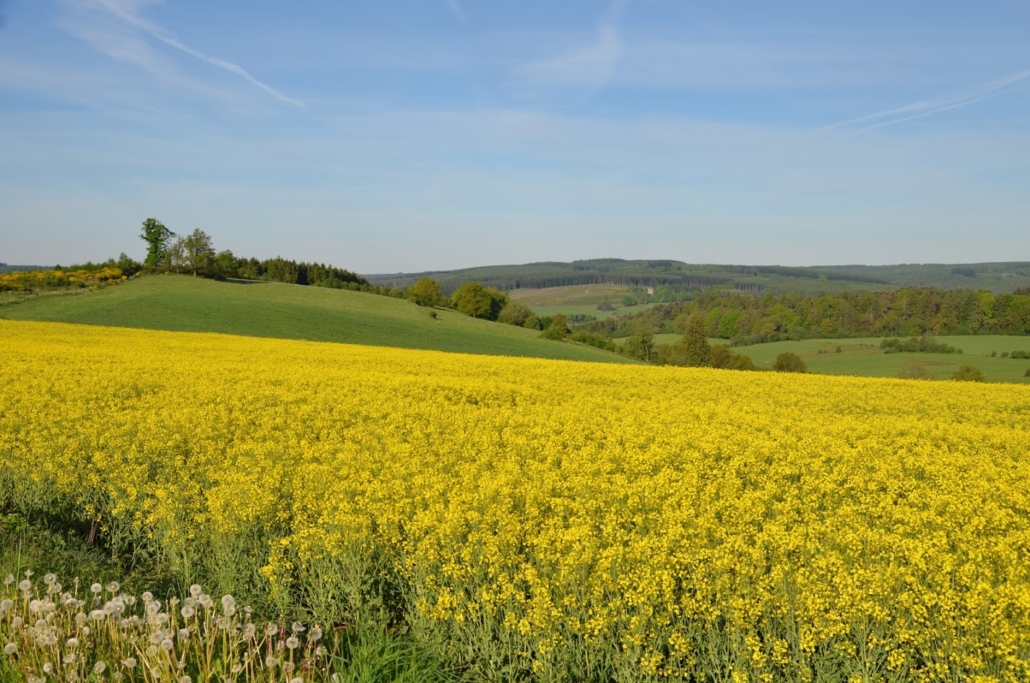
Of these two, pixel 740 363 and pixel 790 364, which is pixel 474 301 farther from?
pixel 790 364

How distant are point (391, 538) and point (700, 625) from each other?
9.51 ft

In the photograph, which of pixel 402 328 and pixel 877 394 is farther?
pixel 402 328

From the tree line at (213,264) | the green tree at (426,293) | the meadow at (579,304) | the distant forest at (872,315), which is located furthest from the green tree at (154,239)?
the meadow at (579,304)

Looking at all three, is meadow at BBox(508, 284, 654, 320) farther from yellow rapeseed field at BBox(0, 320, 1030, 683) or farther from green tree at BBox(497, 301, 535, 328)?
yellow rapeseed field at BBox(0, 320, 1030, 683)

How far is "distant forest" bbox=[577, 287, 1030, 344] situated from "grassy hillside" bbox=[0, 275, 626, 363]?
1452 inches

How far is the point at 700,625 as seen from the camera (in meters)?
5.09

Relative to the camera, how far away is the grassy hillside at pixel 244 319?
45344 millimetres

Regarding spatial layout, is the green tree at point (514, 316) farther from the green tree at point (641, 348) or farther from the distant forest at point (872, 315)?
the green tree at point (641, 348)

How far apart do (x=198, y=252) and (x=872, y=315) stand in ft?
244

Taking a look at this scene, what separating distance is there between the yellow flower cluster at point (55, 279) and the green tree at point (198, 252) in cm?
712

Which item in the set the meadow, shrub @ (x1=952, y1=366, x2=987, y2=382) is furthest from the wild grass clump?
the meadow

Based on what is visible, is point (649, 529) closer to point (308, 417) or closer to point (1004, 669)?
point (1004, 669)

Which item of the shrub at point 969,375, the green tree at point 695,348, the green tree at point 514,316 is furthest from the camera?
the green tree at point 514,316

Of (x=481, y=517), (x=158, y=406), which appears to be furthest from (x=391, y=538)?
(x=158, y=406)
